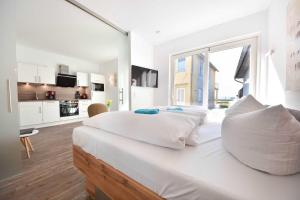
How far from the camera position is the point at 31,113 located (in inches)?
155

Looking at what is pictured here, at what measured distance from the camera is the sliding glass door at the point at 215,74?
9.14ft

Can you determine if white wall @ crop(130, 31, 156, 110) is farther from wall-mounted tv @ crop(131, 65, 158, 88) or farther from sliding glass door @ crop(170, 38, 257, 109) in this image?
sliding glass door @ crop(170, 38, 257, 109)

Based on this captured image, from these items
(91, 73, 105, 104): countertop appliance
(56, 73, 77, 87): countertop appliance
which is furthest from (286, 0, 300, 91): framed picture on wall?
(91, 73, 105, 104): countertop appliance

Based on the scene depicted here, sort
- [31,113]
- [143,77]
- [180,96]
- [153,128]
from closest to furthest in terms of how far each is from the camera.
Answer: [153,128] → [143,77] → [180,96] → [31,113]

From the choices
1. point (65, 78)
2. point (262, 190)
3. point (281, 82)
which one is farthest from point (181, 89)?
point (65, 78)

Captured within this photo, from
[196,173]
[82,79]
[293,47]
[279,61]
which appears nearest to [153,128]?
[196,173]

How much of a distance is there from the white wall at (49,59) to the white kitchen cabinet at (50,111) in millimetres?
1355

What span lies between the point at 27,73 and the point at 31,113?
4.00 feet

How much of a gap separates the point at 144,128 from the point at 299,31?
153 centimetres

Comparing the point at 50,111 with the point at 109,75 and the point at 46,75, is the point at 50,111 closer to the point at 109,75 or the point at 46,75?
the point at 46,75

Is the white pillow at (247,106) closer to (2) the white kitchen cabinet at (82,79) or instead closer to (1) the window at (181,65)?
(1) the window at (181,65)

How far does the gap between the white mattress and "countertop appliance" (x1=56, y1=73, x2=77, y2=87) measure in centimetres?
483

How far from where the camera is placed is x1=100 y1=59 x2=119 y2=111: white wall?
231 inches

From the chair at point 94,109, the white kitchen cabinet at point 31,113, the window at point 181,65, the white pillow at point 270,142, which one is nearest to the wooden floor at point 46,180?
the chair at point 94,109
